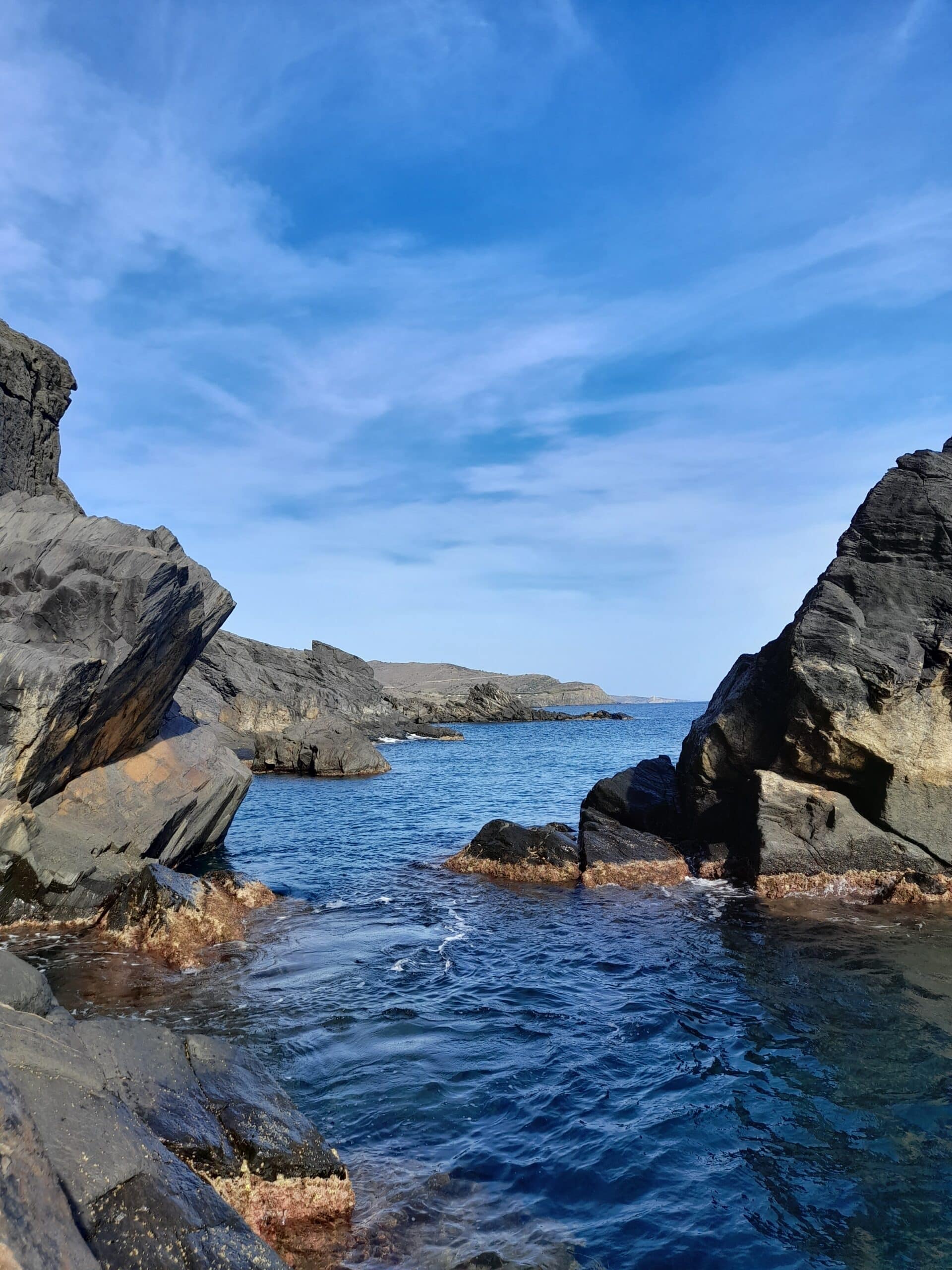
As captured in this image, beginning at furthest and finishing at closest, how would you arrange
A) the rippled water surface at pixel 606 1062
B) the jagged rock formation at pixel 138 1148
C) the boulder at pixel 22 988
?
the rippled water surface at pixel 606 1062, the boulder at pixel 22 988, the jagged rock formation at pixel 138 1148

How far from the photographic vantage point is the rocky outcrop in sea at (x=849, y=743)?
787 inches

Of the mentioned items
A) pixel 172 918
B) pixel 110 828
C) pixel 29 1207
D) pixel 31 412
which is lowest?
pixel 172 918

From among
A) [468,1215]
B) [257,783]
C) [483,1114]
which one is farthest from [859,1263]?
[257,783]

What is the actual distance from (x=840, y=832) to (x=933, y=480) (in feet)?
31.5

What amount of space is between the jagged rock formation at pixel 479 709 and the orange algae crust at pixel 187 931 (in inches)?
4270

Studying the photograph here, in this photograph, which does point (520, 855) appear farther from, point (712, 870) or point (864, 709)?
point (864, 709)

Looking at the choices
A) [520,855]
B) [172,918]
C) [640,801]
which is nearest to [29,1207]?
[172,918]

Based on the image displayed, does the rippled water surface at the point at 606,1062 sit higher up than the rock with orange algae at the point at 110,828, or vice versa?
the rock with orange algae at the point at 110,828

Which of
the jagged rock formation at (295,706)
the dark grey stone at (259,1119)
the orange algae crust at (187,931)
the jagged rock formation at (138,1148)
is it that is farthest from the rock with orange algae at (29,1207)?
the jagged rock formation at (295,706)

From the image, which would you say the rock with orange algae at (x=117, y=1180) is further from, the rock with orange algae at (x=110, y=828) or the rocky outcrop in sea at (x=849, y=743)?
the rocky outcrop in sea at (x=849, y=743)

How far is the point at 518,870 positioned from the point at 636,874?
3.35 metres

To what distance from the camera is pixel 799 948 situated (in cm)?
1616

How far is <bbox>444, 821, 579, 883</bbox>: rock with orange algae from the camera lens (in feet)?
76.6

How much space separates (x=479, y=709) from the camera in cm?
13950
